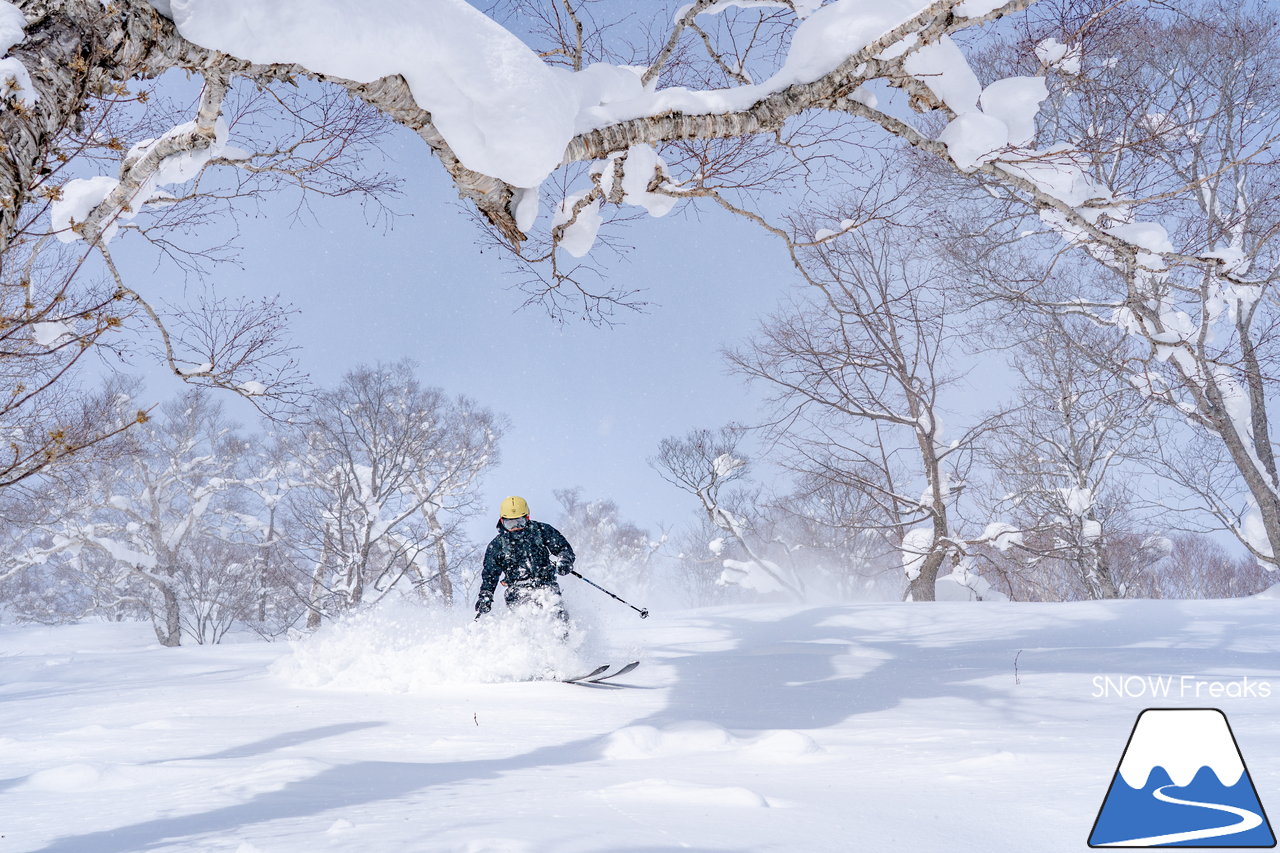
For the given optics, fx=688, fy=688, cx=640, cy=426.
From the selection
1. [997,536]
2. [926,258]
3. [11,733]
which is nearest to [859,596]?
[997,536]

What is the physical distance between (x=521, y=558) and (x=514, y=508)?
0.53 m

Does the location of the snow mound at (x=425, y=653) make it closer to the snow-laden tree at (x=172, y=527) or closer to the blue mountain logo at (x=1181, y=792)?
the blue mountain logo at (x=1181, y=792)

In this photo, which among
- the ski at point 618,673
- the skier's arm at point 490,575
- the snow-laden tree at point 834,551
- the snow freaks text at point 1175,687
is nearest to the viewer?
the snow freaks text at point 1175,687

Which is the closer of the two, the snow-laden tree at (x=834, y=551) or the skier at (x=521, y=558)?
the skier at (x=521, y=558)

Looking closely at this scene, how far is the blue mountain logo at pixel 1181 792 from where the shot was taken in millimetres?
1715

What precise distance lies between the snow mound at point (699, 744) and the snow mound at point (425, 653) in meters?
3.03

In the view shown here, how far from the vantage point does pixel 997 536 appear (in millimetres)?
12461

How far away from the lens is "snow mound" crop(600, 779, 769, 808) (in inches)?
80.6

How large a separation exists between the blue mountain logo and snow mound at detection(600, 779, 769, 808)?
2.90ft

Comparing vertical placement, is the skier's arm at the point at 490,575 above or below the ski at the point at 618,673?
above

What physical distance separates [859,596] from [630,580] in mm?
13890

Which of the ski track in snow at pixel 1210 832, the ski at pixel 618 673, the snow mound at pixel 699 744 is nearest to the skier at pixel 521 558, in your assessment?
the ski at pixel 618 673

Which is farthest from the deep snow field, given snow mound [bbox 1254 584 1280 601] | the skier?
snow mound [bbox 1254 584 1280 601]

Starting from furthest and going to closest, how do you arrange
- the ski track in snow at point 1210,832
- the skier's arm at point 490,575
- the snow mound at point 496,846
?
1. the skier's arm at point 490,575
2. the ski track in snow at point 1210,832
3. the snow mound at point 496,846
